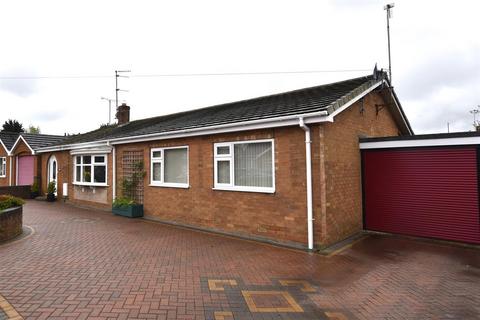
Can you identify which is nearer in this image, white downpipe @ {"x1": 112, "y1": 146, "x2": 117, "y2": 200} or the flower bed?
the flower bed

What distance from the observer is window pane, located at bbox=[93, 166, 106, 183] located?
12913 millimetres

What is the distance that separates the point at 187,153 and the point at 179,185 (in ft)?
3.53

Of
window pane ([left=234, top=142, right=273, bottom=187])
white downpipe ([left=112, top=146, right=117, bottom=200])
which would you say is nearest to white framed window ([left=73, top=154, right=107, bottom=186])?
white downpipe ([left=112, top=146, right=117, bottom=200])

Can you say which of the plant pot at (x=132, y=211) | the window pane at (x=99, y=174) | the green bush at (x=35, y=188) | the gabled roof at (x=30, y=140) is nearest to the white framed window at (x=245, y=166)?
the plant pot at (x=132, y=211)

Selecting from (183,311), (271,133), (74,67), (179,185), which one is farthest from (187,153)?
(74,67)

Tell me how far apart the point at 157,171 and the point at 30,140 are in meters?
14.4

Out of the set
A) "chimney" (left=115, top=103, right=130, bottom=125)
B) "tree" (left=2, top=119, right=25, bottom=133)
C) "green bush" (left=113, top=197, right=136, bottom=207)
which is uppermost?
"tree" (left=2, top=119, right=25, bottom=133)

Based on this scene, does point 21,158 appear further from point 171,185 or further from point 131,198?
point 171,185

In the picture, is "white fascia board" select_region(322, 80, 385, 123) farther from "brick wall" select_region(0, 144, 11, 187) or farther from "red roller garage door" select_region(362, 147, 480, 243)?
"brick wall" select_region(0, 144, 11, 187)

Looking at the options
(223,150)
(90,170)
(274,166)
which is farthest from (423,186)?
(90,170)

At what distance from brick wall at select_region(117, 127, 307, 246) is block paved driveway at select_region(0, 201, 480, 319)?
56cm

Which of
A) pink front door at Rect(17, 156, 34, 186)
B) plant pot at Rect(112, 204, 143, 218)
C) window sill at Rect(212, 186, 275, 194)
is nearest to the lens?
window sill at Rect(212, 186, 275, 194)

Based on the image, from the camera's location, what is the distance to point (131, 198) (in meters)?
11.3

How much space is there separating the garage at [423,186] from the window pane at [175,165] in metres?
5.47
